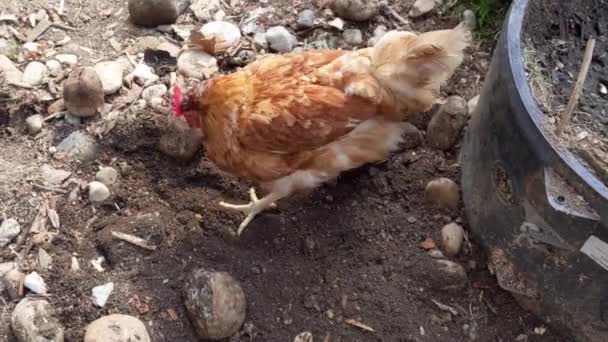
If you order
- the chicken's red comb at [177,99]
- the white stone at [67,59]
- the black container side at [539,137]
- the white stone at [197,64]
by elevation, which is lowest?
the white stone at [67,59]

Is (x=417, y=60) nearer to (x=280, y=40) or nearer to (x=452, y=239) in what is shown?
(x=452, y=239)

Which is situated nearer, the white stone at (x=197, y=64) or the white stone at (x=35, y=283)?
the white stone at (x=35, y=283)

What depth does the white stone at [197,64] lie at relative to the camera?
11.6ft

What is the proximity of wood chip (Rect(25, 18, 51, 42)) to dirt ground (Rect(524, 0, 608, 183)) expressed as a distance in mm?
2571

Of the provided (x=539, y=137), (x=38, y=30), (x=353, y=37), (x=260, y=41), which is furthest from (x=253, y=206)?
(x=38, y=30)

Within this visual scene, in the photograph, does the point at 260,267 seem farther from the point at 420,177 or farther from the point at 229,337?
the point at 420,177

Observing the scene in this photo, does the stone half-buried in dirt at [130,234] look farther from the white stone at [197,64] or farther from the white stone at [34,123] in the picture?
the white stone at [197,64]

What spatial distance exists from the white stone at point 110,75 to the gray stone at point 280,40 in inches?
31.9

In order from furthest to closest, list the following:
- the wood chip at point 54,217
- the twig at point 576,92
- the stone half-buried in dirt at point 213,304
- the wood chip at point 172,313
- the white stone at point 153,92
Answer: the white stone at point 153,92, the wood chip at point 54,217, the wood chip at point 172,313, the stone half-buried in dirt at point 213,304, the twig at point 576,92

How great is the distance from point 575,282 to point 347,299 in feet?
2.97

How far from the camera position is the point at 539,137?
7.52 feet

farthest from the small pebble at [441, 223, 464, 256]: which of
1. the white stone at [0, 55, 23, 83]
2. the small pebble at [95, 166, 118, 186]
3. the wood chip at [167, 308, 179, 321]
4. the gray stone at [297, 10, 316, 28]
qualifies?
the white stone at [0, 55, 23, 83]

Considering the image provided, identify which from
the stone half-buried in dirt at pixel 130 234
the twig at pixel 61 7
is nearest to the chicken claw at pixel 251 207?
the stone half-buried in dirt at pixel 130 234

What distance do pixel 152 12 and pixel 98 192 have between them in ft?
3.87
